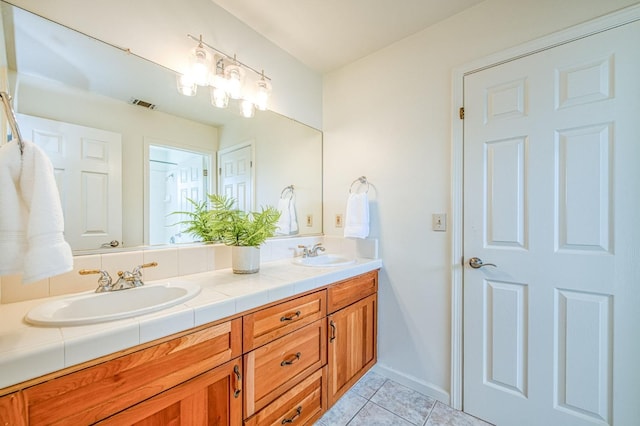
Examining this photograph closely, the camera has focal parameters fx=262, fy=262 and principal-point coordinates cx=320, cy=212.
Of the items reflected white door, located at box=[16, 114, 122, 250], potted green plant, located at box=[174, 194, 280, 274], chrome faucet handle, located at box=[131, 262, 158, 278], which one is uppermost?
reflected white door, located at box=[16, 114, 122, 250]

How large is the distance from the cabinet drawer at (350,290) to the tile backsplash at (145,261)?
20 cm

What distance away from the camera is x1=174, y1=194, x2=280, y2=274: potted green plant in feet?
4.64

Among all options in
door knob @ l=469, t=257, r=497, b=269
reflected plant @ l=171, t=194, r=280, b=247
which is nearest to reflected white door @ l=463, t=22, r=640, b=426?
door knob @ l=469, t=257, r=497, b=269

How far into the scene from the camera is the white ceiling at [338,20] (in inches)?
59.6

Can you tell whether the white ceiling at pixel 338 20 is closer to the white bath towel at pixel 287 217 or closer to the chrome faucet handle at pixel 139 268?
the white bath towel at pixel 287 217

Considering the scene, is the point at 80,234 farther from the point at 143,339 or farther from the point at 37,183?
the point at 143,339

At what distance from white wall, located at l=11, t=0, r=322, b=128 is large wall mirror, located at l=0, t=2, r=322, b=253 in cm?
5

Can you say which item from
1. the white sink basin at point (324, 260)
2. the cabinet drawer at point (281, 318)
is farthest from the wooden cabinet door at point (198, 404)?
the white sink basin at point (324, 260)

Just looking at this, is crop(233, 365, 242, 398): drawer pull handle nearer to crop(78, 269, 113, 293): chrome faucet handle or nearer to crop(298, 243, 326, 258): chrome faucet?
crop(78, 269, 113, 293): chrome faucet handle

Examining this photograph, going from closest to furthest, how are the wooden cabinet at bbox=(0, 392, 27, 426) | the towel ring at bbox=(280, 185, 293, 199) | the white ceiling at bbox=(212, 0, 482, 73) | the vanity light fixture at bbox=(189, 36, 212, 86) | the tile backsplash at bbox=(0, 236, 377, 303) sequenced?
the wooden cabinet at bbox=(0, 392, 27, 426)
the tile backsplash at bbox=(0, 236, 377, 303)
the vanity light fixture at bbox=(189, 36, 212, 86)
the white ceiling at bbox=(212, 0, 482, 73)
the towel ring at bbox=(280, 185, 293, 199)

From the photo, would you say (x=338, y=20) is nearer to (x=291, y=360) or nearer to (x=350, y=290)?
(x=350, y=290)

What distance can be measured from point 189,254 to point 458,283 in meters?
1.53

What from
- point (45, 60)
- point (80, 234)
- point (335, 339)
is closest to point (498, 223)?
point (335, 339)

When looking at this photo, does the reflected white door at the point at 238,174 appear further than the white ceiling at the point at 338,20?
Yes
